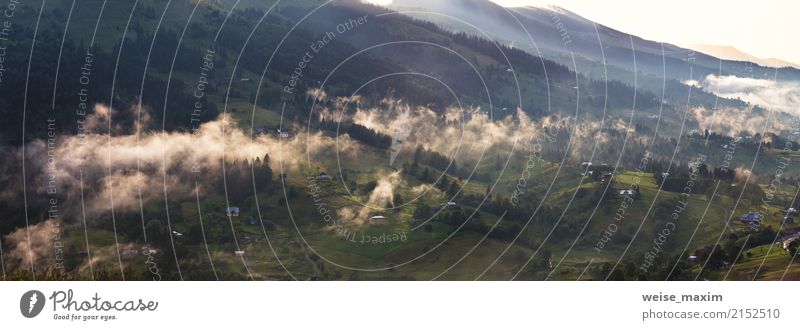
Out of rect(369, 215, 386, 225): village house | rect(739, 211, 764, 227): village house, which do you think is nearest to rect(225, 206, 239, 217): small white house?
rect(369, 215, 386, 225): village house

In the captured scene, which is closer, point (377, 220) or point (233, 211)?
point (377, 220)

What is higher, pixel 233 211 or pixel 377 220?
pixel 233 211

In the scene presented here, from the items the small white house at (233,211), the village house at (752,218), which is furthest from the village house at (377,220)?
the village house at (752,218)

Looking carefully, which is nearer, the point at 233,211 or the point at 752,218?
the point at 233,211

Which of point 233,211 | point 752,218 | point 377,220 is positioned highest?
point 233,211

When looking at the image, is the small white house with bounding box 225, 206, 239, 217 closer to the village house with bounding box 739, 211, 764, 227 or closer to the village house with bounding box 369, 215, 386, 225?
the village house with bounding box 369, 215, 386, 225

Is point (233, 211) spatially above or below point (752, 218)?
above

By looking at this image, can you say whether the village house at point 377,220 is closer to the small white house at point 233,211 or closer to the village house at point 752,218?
the small white house at point 233,211

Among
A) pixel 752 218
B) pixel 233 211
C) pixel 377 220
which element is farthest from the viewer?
pixel 752 218

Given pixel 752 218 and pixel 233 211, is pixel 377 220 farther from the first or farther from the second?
pixel 752 218

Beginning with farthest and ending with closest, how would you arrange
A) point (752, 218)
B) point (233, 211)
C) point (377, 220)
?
point (752, 218) < point (233, 211) < point (377, 220)

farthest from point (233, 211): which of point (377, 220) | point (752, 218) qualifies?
point (752, 218)

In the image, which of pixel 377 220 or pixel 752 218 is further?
pixel 752 218
